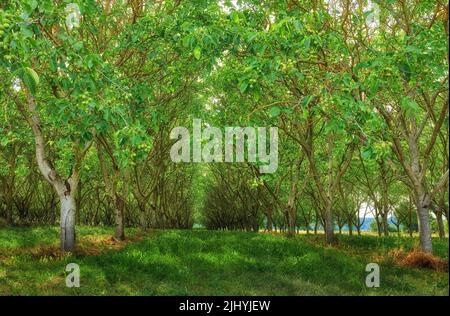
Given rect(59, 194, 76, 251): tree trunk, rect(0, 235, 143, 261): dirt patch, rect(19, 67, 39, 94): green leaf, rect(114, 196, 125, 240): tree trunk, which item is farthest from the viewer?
rect(114, 196, 125, 240): tree trunk

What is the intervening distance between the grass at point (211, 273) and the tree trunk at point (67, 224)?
0.42m

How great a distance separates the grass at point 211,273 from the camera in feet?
30.8

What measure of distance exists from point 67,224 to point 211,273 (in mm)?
5941

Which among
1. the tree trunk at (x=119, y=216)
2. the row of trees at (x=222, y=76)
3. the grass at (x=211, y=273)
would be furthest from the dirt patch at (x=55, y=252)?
the tree trunk at (x=119, y=216)

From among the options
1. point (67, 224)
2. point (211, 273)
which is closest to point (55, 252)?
point (67, 224)

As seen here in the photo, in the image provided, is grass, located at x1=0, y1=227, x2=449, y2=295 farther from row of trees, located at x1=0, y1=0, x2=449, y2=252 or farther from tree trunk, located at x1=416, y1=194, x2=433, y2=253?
row of trees, located at x1=0, y1=0, x2=449, y2=252

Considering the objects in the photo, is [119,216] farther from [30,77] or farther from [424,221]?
[30,77]

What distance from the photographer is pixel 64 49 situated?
25.5 feet

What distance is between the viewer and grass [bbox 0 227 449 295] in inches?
370

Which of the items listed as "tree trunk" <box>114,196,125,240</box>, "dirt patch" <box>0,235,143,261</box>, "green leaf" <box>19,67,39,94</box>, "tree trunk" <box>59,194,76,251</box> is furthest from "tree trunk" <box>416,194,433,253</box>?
"tree trunk" <box>114,196,125,240</box>

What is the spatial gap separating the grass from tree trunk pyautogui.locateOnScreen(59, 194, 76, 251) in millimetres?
419
